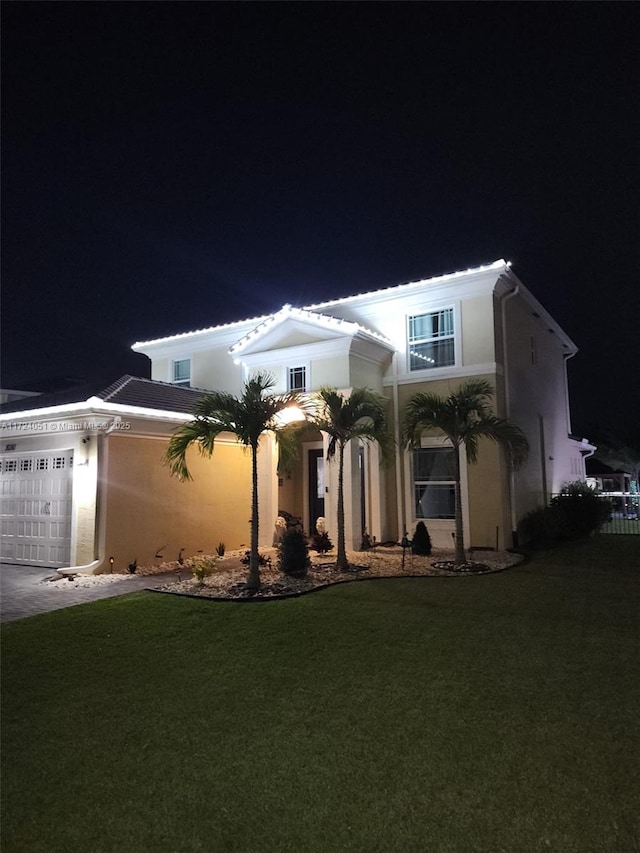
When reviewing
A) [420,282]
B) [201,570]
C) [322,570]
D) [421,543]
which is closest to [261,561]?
[322,570]

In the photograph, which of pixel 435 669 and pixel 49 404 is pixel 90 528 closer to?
pixel 49 404

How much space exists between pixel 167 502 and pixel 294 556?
3369 mm

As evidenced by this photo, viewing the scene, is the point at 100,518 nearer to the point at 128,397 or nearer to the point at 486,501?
the point at 128,397

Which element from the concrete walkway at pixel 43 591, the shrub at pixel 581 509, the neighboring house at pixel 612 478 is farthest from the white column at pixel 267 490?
the neighboring house at pixel 612 478

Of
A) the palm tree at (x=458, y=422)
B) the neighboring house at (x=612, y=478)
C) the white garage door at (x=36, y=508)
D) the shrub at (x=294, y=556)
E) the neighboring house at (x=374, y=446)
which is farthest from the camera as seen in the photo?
the neighboring house at (x=612, y=478)

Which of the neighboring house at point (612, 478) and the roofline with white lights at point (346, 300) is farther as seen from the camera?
the neighboring house at point (612, 478)

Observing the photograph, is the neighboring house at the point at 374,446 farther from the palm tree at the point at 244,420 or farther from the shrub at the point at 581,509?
the palm tree at the point at 244,420

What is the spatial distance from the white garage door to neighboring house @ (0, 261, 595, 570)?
0.35 metres

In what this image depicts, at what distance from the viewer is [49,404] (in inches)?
481

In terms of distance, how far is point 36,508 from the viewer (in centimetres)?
1193

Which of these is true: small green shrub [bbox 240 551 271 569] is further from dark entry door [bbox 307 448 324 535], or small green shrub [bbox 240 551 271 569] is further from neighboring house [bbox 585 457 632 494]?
neighboring house [bbox 585 457 632 494]

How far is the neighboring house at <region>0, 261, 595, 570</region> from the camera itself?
1184 cm

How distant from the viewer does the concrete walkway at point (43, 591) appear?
802cm

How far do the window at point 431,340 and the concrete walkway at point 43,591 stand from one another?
26.9 feet
